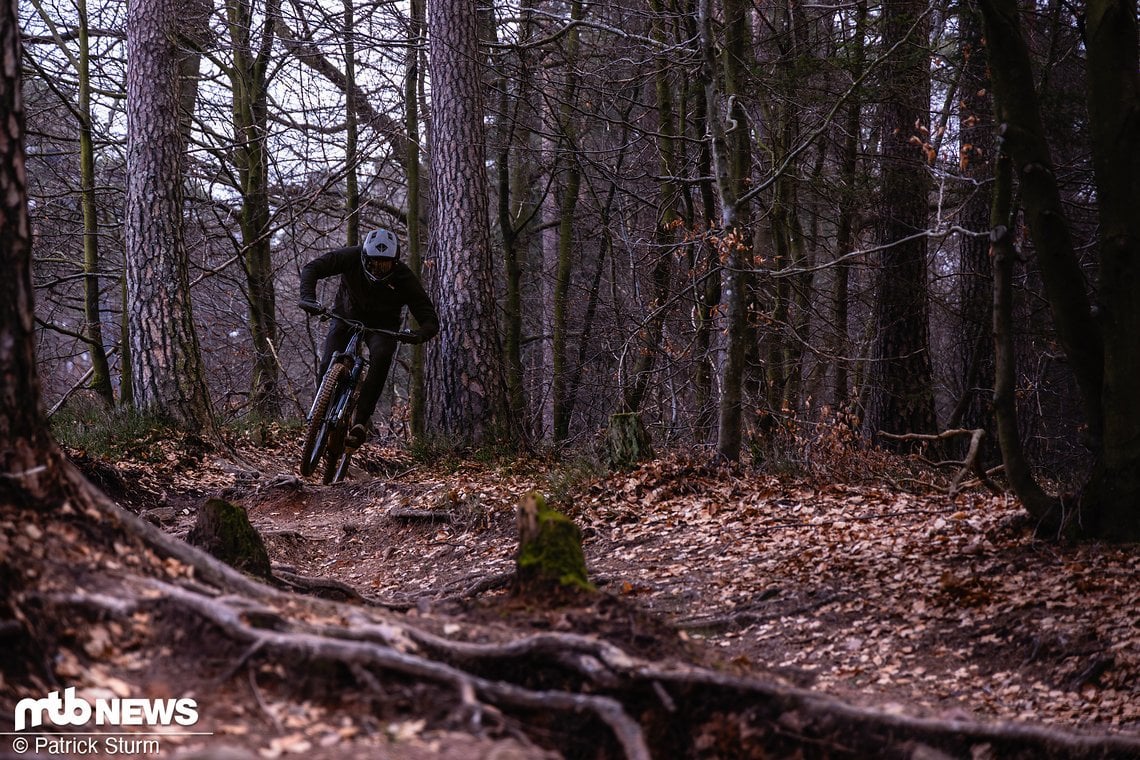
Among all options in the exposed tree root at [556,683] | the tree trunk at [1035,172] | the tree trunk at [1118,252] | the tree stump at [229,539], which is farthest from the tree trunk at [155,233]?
the tree trunk at [1118,252]

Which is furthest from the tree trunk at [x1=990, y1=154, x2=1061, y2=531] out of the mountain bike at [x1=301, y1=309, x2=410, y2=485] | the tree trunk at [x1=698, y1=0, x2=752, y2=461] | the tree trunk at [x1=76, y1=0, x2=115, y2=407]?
the tree trunk at [x1=76, y1=0, x2=115, y2=407]

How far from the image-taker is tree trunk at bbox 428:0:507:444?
11.4 metres

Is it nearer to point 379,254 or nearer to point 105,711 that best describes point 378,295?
point 379,254

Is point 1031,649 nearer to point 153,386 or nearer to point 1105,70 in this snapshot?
point 1105,70

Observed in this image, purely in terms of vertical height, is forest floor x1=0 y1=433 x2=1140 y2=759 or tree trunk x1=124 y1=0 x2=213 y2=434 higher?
tree trunk x1=124 y1=0 x2=213 y2=434

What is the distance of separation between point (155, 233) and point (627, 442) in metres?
6.53

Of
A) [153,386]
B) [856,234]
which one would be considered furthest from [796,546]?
[856,234]

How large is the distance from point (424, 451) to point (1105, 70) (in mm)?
7977

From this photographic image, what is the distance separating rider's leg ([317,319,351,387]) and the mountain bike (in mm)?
49

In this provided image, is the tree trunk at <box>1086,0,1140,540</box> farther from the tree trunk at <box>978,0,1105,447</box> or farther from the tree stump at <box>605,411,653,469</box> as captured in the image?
the tree stump at <box>605,411,653,469</box>

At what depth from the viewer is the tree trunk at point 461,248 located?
11.4 meters

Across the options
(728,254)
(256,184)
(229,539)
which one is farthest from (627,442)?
(256,184)

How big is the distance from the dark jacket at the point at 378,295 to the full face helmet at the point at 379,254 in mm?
85

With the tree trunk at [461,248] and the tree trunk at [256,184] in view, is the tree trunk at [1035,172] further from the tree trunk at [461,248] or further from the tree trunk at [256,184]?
the tree trunk at [256,184]
